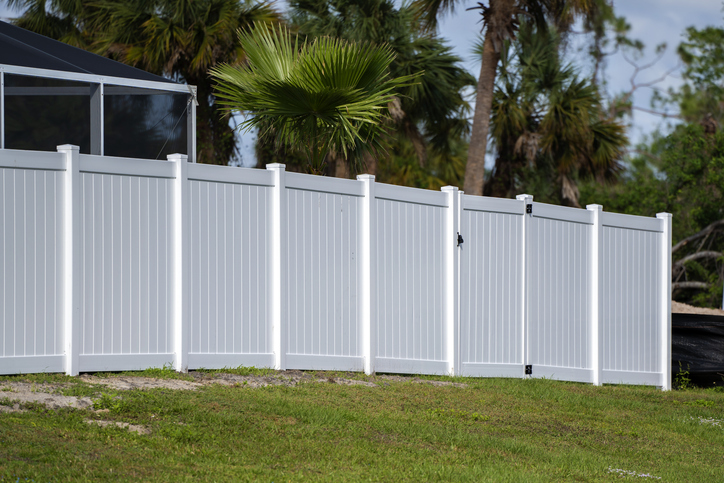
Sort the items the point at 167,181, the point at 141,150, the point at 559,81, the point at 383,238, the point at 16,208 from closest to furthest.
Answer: the point at 16,208
the point at 167,181
the point at 383,238
the point at 141,150
the point at 559,81

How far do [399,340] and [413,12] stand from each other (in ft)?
30.6

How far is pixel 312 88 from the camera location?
8.30 m

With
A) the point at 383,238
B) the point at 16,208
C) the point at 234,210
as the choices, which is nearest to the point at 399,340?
the point at 383,238

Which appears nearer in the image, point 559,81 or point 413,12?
point 413,12

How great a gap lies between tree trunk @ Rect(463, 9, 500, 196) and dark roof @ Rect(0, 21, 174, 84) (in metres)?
7.30

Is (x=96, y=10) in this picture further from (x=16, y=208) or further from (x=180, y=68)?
(x=16, y=208)

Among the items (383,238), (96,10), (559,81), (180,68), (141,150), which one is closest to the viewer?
(383,238)

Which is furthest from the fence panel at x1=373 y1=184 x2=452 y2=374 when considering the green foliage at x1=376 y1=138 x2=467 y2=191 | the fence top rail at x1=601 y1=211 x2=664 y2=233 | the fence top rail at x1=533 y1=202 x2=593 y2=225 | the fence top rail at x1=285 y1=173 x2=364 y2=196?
the green foliage at x1=376 y1=138 x2=467 y2=191

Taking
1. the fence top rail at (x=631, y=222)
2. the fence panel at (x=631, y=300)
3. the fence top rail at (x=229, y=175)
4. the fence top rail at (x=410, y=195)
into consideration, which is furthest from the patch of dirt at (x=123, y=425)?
the fence top rail at (x=631, y=222)

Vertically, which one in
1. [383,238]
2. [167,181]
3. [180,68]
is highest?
[180,68]

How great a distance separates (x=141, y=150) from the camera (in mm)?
9164

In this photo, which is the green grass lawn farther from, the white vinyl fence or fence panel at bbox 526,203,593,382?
fence panel at bbox 526,203,593,382

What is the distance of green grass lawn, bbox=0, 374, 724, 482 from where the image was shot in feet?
15.0

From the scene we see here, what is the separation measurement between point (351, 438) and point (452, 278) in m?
3.37
